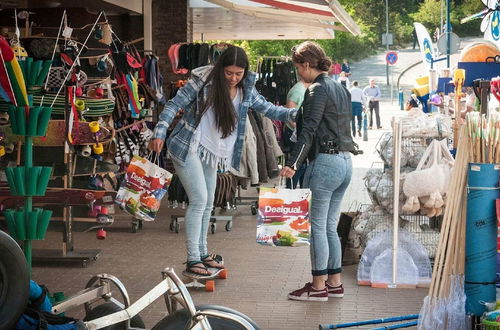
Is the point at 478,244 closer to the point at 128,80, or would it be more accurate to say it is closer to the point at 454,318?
the point at 454,318

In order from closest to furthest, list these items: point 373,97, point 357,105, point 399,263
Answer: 1. point 399,263
2. point 357,105
3. point 373,97

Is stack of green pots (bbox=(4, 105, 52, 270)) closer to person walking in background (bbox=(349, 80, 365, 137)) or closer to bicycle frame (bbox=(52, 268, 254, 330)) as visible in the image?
bicycle frame (bbox=(52, 268, 254, 330))

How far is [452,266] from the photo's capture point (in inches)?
229

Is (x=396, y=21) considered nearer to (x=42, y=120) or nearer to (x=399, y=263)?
(x=399, y=263)

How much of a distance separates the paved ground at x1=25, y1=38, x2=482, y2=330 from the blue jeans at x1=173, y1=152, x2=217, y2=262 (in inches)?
16.1

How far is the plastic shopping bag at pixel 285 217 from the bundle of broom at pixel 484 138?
1306 millimetres

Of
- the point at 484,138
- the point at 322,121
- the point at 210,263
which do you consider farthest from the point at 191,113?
the point at 484,138

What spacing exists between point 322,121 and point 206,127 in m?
1.00

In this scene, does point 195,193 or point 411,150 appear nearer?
point 195,193

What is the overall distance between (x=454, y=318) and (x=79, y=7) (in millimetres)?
10844

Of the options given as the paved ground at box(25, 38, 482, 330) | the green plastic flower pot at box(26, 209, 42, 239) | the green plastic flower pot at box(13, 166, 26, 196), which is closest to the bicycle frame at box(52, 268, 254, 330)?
the green plastic flower pot at box(26, 209, 42, 239)

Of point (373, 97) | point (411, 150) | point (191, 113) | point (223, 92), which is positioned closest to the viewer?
point (223, 92)

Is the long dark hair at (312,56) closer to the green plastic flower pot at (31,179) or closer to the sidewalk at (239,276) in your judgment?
the sidewalk at (239,276)

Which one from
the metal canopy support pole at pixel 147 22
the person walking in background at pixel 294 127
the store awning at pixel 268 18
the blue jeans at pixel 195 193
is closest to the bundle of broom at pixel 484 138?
the person walking in background at pixel 294 127
